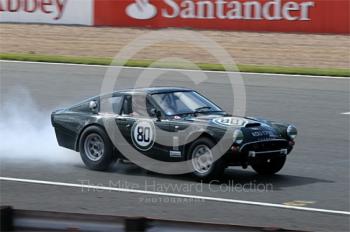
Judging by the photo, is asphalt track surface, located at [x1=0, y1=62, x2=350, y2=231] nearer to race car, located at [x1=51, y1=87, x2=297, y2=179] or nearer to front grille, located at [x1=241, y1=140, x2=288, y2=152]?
race car, located at [x1=51, y1=87, x2=297, y2=179]

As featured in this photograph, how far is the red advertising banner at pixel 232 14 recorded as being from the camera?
25109mm

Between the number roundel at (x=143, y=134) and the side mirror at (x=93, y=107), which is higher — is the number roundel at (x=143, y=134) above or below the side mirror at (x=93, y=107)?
below

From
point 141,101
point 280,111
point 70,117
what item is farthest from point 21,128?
point 280,111

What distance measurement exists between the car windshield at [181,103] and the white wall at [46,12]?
57.1ft

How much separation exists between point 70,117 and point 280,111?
592 cm

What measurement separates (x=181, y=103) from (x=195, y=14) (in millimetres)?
15859

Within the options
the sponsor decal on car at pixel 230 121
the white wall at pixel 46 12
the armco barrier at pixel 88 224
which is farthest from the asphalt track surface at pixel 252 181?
the white wall at pixel 46 12

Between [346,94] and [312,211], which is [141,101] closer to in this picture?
[312,211]

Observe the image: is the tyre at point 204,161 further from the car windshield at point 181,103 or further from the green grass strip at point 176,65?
the green grass strip at point 176,65

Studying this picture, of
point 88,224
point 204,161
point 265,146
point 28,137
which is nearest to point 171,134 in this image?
point 204,161

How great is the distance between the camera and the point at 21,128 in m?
14.3

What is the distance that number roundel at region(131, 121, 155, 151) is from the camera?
35.0 ft

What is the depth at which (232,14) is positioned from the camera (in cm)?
2630

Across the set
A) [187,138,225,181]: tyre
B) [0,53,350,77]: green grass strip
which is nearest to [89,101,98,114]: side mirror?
[187,138,225,181]: tyre
